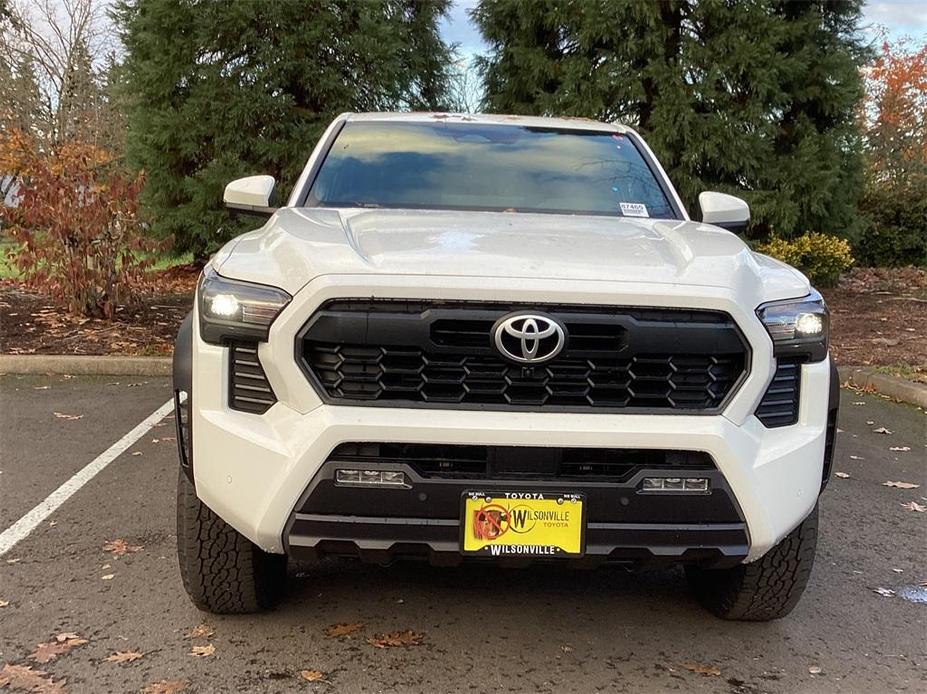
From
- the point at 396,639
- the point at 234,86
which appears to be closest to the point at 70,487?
the point at 396,639

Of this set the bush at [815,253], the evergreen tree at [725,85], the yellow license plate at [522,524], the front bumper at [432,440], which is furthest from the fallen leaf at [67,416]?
the bush at [815,253]

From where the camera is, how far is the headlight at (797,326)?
260 centimetres

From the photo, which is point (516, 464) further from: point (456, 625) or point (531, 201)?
point (531, 201)

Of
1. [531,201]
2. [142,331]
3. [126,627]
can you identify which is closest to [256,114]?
[142,331]

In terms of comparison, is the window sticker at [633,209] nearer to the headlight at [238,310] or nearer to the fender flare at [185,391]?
the headlight at [238,310]

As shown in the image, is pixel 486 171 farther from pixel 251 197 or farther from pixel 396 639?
pixel 396 639

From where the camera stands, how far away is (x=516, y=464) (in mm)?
2494

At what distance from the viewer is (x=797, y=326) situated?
2633 millimetres

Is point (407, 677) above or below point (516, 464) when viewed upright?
below

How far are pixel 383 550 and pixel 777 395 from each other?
4.10 feet

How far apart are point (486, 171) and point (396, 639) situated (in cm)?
209

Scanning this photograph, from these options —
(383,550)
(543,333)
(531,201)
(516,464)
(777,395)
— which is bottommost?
(383,550)

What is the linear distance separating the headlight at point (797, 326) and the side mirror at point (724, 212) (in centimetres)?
122

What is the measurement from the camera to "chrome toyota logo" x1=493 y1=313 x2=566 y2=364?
97.2 inches
